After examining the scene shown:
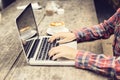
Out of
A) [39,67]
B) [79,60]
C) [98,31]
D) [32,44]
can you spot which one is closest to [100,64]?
[79,60]

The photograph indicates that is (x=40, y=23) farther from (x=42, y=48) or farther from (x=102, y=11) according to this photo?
(x=102, y=11)

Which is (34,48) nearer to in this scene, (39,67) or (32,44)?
(32,44)

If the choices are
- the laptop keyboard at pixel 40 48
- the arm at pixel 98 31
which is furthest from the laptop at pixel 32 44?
the arm at pixel 98 31

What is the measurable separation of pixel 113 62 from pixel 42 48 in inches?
15.6

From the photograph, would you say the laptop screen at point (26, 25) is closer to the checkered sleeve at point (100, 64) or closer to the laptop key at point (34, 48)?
the laptop key at point (34, 48)

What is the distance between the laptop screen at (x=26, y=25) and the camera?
4.02 feet

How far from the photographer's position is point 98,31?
163 centimetres

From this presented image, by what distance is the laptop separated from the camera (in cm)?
118

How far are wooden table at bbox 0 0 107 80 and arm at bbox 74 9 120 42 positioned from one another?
0.08 metres

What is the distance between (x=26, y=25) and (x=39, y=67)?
29cm

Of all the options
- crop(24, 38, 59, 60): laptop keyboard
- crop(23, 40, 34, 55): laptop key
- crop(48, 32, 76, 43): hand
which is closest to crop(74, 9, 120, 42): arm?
crop(48, 32, 76, 43): hand

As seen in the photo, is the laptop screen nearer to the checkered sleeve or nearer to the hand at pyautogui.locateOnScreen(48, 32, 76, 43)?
the hand at pyautogui.locateOnScreen(48, 32, 76, 43)

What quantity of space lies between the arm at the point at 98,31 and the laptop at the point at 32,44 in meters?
0.10

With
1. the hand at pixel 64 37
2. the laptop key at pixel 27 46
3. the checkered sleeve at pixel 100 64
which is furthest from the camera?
the hand at pixel 64 37
